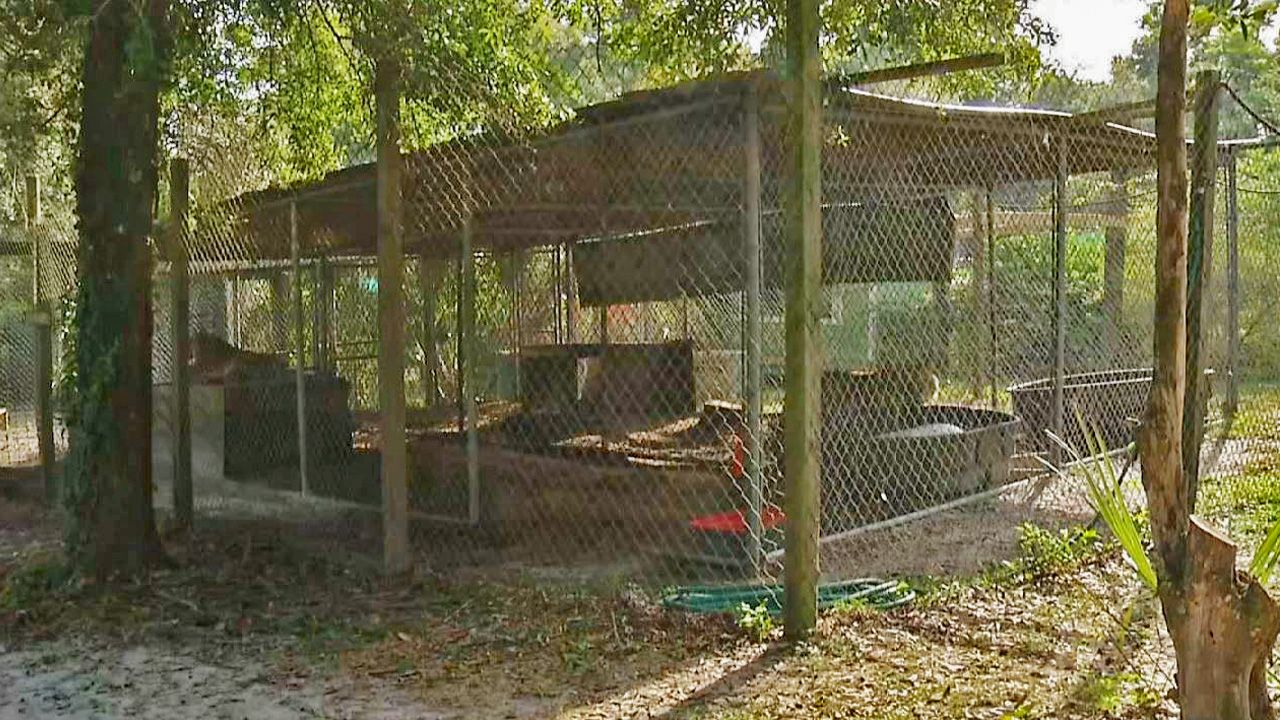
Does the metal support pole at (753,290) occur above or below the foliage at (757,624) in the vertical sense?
above

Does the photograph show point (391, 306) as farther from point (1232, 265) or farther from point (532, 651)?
point (1232, 265)

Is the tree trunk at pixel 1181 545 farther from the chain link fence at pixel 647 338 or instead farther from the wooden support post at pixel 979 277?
the wooden support post at pixel 979 277

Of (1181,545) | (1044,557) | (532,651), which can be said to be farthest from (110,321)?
(1181,545)

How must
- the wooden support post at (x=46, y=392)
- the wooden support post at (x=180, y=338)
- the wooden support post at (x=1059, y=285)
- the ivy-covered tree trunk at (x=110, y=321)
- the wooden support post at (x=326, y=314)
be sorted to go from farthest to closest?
the wooden support post at (x=326, y=314) < the wooden support post at (x=46, y=392) < the wooden support post at (x=1059, y=285) < the wooden support post at (x=180, y=338) < the ivy-covered tree trunk at (x=110, y=321)

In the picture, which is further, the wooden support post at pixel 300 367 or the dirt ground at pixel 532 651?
the wooden support post at pixel 300 367

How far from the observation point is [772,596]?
203 inches

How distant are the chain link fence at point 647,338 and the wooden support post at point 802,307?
0.28m

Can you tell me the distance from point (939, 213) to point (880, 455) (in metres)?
1.67

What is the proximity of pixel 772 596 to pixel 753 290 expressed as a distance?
49.7 inches

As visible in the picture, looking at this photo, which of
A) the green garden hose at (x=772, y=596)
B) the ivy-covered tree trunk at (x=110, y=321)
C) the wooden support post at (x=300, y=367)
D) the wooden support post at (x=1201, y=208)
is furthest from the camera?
the wooden support post at (x=300, y=367)

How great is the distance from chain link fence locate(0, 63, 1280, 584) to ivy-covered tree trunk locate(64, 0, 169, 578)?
4.08ft

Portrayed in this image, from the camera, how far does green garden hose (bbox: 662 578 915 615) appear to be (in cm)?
516

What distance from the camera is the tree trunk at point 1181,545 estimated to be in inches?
121

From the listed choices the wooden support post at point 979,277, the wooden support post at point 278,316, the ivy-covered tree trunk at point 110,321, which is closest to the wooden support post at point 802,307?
the ivy-covered tree trunk at point 110,321
